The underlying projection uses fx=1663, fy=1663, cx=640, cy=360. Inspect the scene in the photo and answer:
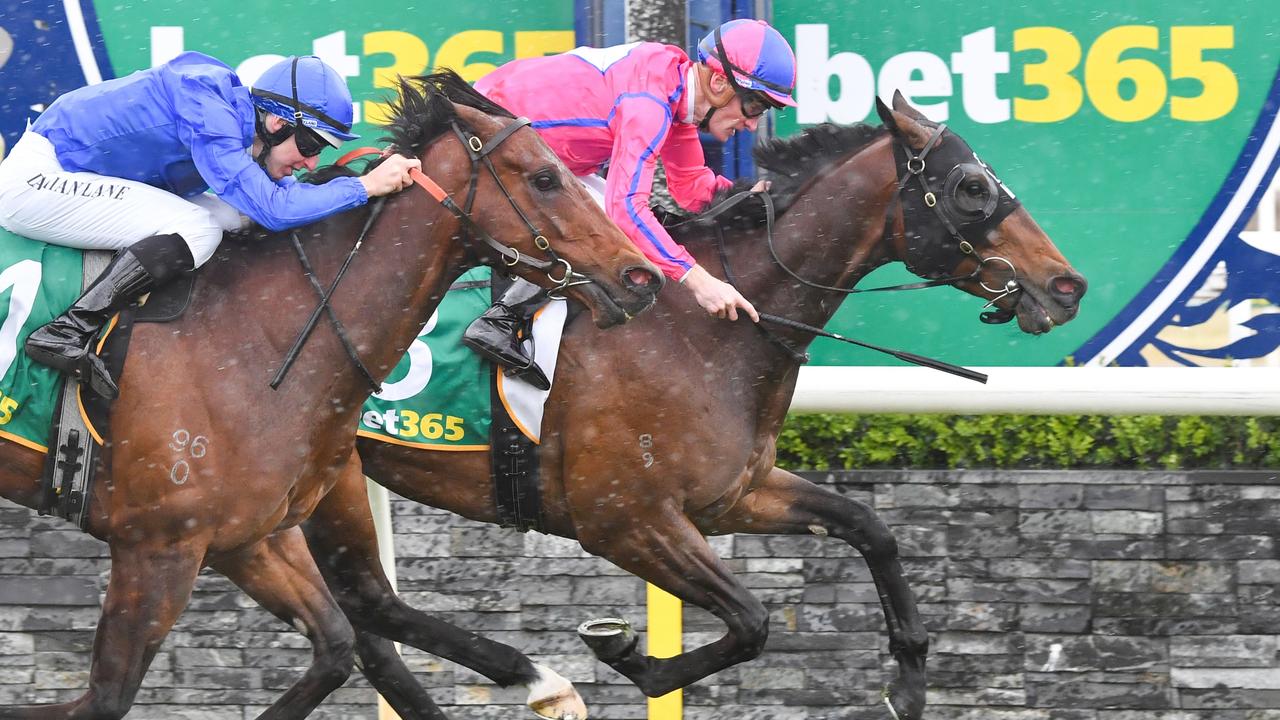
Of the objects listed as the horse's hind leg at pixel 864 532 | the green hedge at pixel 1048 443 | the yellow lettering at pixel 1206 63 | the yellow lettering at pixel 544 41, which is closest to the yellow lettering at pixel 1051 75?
the yellow lettering at pixel 1206 63

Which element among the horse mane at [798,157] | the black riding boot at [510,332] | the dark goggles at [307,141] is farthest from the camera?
the horse mane at [798,157]

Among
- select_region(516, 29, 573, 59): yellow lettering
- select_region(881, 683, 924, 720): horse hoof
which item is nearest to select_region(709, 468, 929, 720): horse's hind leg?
select_region(881, 683, 924, 720): horse hoof

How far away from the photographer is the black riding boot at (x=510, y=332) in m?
4.54

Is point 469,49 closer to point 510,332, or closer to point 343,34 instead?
point 343,34

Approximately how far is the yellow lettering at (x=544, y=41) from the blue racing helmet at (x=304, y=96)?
187 cm

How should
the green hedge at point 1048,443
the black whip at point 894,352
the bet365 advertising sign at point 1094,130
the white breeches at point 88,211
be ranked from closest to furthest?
the white breeches at point 88,211
the black whip at point 894,352
the green hedge at point 1048,443
the bet365 advertising sign at point 1094,130

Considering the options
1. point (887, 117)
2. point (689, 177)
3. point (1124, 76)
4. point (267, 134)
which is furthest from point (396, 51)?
point (1124, 76)

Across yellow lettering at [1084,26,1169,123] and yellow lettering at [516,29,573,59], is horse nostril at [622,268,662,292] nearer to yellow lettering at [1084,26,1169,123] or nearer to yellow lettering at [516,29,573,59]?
yellow lettering at [516,29,573,59]

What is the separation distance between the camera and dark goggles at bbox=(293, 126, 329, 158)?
4.11 meters

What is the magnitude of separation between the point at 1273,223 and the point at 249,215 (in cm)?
364

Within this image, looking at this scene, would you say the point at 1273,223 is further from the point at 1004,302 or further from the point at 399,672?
the point at 399,672

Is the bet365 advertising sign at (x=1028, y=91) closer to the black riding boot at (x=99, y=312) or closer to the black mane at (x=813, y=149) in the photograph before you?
the black mane at (x=813, y=149)

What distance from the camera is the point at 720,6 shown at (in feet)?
18.5

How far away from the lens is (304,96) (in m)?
4.06
